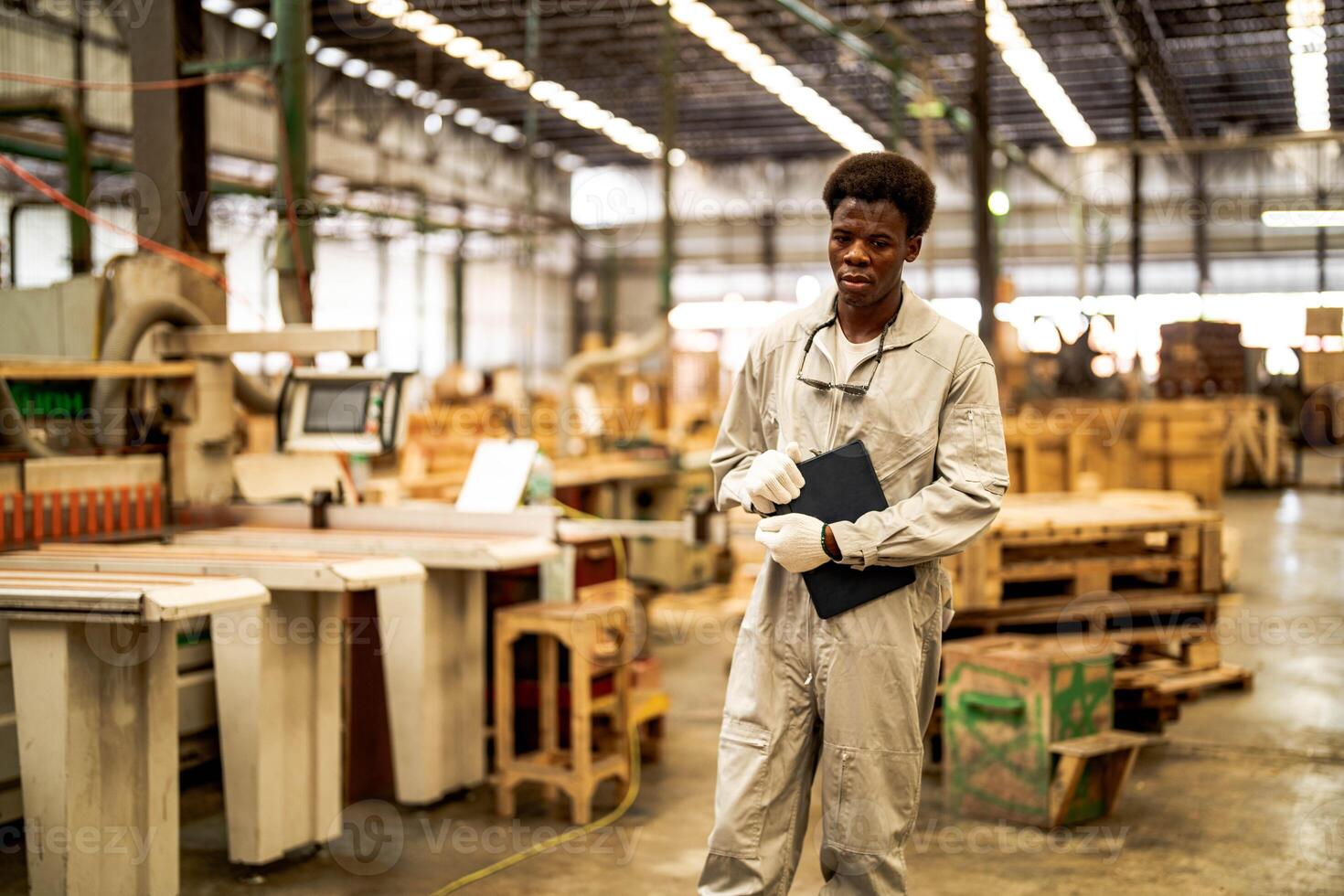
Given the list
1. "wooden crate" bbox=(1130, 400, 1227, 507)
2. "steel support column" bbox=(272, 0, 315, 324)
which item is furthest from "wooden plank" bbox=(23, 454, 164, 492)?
"wooden crate" bbox=(1130, 400, 1227, 507)

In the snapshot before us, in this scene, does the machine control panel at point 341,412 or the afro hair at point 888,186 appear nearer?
the afro hair at point 888,186

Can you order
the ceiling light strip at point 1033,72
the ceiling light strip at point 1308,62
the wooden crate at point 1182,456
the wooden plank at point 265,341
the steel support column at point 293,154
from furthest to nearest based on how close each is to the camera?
the ceiling light strip at point 1033,72 → the ceiling light strip at point 1308,62 → the wooden crate at point 1182,456 → the steel support column at point 293,154 → the wooden plank at point 265,341

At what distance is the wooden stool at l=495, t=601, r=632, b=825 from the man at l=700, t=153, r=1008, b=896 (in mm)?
1961

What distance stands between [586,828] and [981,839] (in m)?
1.35

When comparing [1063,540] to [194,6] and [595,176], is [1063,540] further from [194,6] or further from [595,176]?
[595,176]

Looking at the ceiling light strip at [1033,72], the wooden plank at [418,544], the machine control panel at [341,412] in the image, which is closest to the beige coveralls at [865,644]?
the wooden plank at [418,544]

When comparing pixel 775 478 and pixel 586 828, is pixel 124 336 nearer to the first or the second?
pixel 586 828

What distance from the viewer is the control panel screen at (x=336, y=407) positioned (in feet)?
15.1

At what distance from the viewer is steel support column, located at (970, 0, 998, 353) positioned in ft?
29.9

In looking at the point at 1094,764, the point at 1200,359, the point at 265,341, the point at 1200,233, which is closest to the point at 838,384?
the point at 1094,764

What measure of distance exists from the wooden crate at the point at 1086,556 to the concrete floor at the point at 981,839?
682mm

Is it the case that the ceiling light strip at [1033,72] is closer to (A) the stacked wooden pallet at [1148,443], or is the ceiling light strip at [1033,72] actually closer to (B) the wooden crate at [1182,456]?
(A) the stacked wooden pallet at [1148,443]

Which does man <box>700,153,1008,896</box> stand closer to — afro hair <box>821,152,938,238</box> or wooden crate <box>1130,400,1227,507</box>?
afro hair <box>821,152,938,238</box>

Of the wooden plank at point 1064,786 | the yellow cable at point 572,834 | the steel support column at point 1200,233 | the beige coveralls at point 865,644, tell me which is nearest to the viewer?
the beige coveralls at point 865,644
